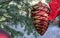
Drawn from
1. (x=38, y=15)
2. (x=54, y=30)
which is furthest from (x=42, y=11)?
(x=54, y=30)

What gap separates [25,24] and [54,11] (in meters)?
0.10

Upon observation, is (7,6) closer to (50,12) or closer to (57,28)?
(50,12)

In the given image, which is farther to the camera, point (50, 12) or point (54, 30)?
point (54, 30)

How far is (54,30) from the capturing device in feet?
8.62

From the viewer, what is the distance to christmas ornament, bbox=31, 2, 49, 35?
46 centimetres

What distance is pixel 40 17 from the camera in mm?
461

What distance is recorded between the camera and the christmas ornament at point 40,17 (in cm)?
46

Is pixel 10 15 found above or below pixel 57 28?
above

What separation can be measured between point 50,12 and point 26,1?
8 cm

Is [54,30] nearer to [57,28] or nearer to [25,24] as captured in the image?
[57,28]

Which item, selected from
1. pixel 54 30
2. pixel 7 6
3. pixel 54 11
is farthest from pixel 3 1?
pixel 54 30

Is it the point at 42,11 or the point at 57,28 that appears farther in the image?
the point at 57,28

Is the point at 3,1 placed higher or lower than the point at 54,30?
higher

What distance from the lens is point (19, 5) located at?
512mm
